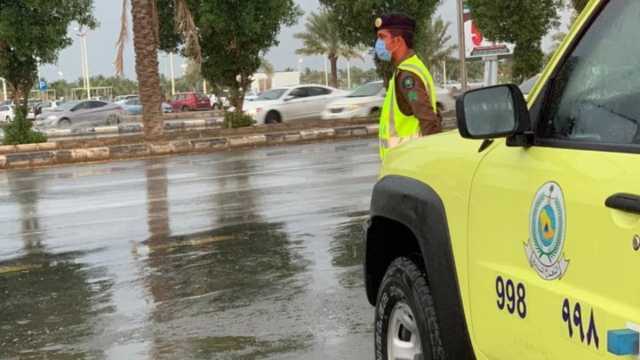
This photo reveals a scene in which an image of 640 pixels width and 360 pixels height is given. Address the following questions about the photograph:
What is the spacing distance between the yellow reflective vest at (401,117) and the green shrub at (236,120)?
20170 millimetres

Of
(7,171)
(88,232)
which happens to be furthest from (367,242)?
(7,171)

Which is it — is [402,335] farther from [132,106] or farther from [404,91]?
[132,106]

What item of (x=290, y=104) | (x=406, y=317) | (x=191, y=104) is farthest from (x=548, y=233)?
(x=191, y=104)

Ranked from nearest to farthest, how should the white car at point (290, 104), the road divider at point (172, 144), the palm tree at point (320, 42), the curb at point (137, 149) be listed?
1. the curb at point (137, 149)
2. the road divider at point (172, 144)
3. the white car at point (290, 104)
4. the palm tree at point (320, 42)

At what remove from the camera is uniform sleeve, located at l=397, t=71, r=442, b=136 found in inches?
211

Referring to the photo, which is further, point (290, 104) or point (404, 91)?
point (290, 104)

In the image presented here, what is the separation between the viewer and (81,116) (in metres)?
41.0

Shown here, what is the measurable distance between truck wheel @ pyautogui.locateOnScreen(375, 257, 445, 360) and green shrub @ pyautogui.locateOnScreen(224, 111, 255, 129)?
22075 mm

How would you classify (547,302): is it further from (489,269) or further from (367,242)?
(367,242)

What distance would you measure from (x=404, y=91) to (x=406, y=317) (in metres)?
2.17

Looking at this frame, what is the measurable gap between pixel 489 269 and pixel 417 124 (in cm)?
276

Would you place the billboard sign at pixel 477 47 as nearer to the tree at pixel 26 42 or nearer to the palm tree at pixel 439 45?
the tree at pixel 26 42

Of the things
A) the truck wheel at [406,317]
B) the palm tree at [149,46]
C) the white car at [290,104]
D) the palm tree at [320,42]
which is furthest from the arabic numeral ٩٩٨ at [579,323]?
the palm tree at [320,42]

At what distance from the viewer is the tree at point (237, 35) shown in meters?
24.1
